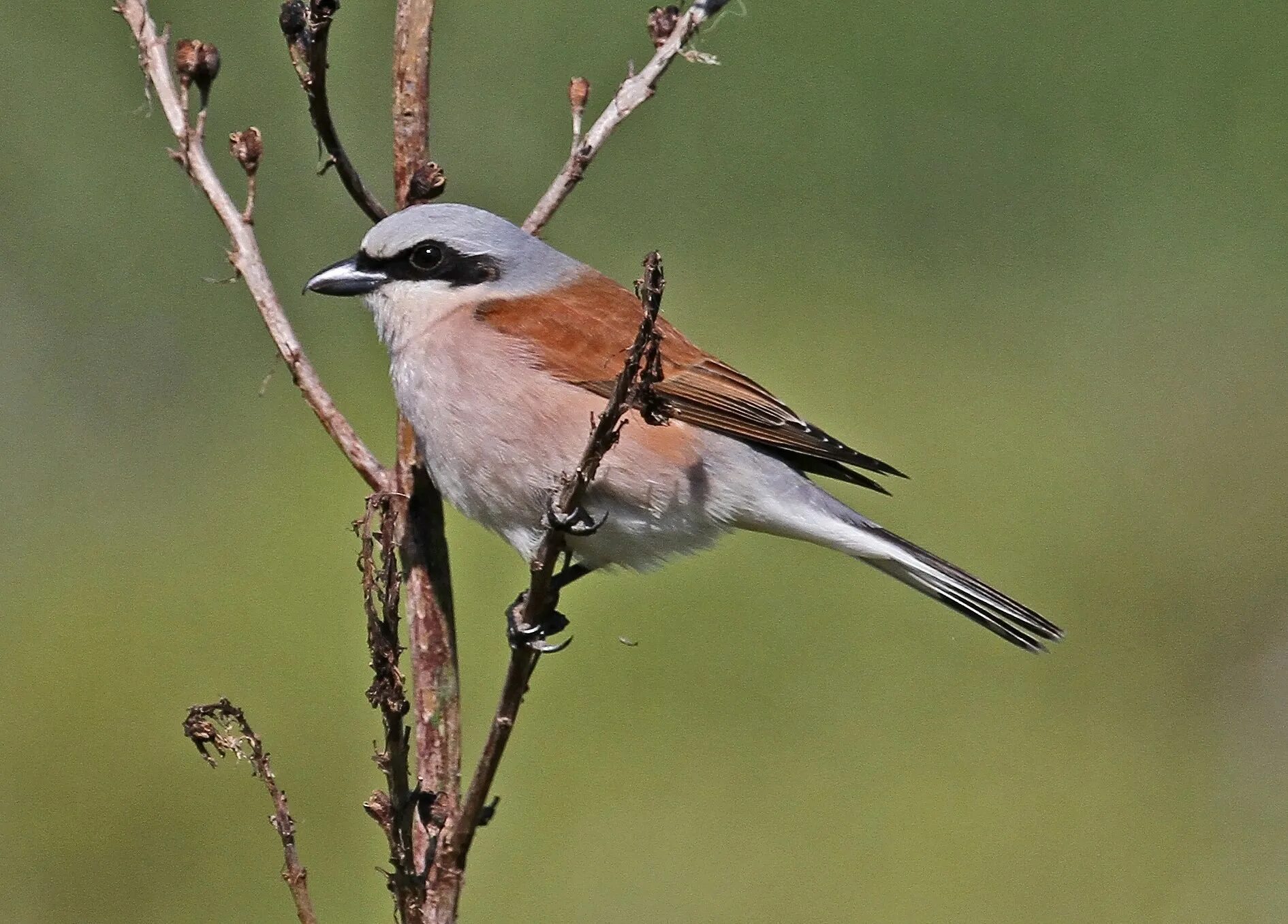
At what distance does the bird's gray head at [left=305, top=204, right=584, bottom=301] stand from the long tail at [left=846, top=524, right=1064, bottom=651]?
0.83 m

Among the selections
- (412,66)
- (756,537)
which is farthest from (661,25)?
(756,537)

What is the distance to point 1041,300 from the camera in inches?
229

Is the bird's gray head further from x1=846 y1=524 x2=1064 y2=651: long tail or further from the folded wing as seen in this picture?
x1=846 y1=524 x2=1064 y2=651: long tail

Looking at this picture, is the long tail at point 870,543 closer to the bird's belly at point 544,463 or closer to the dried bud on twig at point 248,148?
the bird's belly at point 544,463

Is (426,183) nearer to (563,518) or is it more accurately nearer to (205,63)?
(205,63)

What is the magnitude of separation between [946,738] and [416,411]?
1.81 meters

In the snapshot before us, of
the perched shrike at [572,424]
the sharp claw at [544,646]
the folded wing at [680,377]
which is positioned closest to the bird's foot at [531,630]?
the sharp claw at [544,646]

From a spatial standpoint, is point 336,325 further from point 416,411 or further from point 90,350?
point 416,411

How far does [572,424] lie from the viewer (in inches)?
116

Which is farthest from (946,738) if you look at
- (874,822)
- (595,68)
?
(595,68)

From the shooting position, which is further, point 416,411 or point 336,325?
point 336,325

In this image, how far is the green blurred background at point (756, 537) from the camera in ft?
12.6

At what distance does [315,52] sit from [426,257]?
674 mm

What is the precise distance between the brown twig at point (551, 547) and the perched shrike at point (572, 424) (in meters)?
0.55
